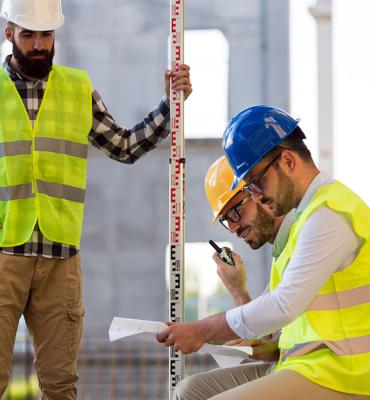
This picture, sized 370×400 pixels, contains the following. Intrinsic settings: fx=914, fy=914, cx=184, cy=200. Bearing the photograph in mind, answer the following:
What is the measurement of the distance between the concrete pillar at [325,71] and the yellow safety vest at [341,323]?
7488mm

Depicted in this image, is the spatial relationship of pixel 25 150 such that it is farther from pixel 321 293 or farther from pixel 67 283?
pixel 321 293

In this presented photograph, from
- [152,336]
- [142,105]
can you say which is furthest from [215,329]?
[142,105]

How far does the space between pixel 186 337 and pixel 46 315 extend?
0.86 metres

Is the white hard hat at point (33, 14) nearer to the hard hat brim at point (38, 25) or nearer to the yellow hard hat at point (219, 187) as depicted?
the hard hat brim at point (38, 25)

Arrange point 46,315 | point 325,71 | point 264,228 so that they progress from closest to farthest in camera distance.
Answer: point 264,228 < point 46,315 < point 325,71

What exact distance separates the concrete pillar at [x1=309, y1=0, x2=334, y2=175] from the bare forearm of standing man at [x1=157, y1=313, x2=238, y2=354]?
24.1 ft

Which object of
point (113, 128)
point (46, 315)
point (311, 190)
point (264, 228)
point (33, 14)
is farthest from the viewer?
point (113, 128)

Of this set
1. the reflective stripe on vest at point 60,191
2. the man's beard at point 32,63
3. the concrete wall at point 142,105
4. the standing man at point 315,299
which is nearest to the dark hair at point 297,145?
the standing man at point 315,299

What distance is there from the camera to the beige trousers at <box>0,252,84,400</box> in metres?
3.38

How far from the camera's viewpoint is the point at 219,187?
11.5 ft

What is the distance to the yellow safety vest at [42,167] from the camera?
342 centimetres

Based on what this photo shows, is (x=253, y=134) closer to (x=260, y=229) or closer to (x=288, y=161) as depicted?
(x=288, y=161)

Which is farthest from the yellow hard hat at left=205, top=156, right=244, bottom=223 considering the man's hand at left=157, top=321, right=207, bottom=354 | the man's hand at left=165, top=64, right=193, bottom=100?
the man's hand at left=157, top=321, right=207, bottom=354

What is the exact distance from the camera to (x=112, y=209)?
10969 mm
